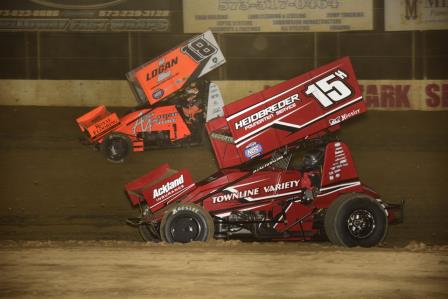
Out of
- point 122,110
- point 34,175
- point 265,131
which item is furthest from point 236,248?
point 122,110

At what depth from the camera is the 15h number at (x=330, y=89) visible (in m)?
9.41

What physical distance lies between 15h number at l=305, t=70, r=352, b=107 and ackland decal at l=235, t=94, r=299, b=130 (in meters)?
0.23

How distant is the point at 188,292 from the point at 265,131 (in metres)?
3.17

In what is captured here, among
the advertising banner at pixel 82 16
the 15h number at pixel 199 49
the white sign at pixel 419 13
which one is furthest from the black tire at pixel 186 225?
the white sign at pixel 419 13

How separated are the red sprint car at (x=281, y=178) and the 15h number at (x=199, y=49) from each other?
6.21 metres

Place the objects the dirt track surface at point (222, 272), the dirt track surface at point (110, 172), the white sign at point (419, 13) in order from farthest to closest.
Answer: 1. the white sign at point (419, 13)
2. the dirt track surface at point (110, 172)
3. the dirt track surface at point (222, 272)

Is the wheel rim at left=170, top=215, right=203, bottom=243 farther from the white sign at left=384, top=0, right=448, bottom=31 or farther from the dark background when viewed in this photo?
the white sign at left=384, top=0, right=448, bottom=31

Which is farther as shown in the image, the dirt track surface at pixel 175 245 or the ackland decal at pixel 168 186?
the ackland decal at pixel 168 186

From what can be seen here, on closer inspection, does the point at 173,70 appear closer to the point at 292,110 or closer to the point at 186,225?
the point at 292,110

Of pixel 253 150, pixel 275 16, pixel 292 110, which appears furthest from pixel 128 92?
pixel 292 110

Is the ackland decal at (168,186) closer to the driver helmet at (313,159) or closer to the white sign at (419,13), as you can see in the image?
the driver helmet at (313,159)

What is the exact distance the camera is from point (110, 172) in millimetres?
14414

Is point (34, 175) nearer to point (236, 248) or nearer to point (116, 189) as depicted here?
point (116, 189)

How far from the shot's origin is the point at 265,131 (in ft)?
30.8
